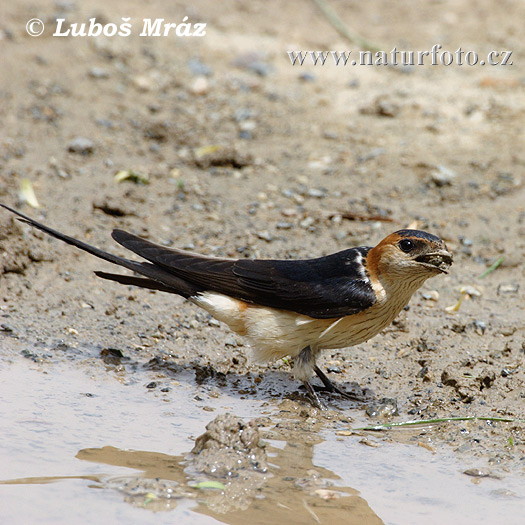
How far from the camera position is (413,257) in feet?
14.1

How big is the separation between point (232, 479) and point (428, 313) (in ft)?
7.78

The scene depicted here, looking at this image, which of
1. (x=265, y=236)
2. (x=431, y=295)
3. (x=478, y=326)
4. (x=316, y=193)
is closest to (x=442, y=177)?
(x=316, y=193)

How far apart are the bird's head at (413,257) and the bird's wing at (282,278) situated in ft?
0.54

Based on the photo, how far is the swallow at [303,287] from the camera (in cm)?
436

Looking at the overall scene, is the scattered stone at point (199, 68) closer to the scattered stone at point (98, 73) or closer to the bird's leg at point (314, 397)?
the scattered stone at point (98, 73)

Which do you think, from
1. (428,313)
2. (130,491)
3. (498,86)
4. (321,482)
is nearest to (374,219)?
(428,313)

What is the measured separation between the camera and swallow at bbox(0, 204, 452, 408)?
4359 mm

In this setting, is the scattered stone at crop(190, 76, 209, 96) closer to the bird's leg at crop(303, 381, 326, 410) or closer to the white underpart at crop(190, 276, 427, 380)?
the white underpart at crop(190, 276, 427, 380)

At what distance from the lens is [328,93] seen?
8461mm

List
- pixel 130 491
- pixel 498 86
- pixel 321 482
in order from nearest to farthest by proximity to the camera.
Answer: pixel 130 491 → pixel 321 482 → pixel 498 86

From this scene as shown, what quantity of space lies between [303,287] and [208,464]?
4.14 feet

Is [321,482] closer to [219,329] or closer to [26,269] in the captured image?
[219,329]

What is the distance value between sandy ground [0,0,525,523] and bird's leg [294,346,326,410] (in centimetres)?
9

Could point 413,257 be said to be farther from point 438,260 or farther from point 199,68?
point 199,68
